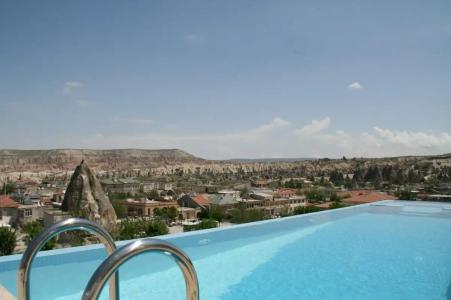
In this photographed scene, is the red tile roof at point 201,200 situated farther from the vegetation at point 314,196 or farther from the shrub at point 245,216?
the vegetation at point 314,196

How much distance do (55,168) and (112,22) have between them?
388 ft

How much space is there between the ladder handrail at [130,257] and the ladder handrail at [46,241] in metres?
0.45

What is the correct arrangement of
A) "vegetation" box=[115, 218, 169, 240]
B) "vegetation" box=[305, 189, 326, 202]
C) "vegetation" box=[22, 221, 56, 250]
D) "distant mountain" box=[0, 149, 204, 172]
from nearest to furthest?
"vegetation" box=[22, 221, 56, 250], "vegetation" box=[115, 218, 169, 240], "vegetation" box=[305, 189, 326, 202], "distant mountain" box=[0, 149, 204, 172]

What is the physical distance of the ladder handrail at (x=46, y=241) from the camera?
75.7 inches

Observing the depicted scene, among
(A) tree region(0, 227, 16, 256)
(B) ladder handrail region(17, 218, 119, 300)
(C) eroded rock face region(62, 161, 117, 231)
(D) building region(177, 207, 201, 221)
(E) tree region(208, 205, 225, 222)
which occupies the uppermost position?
(B) ladder handrail region(17, 218, 119, 300)

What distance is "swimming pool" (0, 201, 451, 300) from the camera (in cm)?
582

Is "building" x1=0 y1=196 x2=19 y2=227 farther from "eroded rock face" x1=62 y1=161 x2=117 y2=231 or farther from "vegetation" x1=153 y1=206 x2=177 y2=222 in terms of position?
"eroded rock face" x1=62 y1=161 x2=117 y2=231

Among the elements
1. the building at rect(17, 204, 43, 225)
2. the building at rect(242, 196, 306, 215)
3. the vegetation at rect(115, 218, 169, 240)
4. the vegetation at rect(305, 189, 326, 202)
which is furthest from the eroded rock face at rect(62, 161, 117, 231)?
the vegetation at rect(305, 189, 326, 202)

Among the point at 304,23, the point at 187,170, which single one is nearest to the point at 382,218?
the point at 304,23

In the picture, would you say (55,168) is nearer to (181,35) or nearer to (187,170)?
(187,170)

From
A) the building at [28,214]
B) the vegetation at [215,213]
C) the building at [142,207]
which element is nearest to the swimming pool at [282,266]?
the vegetation at [215,213]

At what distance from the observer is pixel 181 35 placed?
11.5 metres

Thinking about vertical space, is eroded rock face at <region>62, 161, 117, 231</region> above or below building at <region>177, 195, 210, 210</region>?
above

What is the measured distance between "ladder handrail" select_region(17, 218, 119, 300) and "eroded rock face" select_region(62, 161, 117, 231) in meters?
22.2
